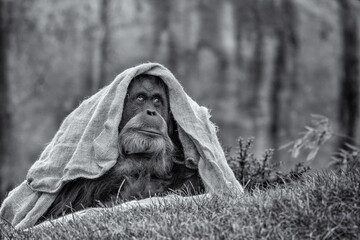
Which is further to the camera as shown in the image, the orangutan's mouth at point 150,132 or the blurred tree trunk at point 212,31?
the blurred tree trunk at point 212,31

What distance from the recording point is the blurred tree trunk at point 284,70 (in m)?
16.2

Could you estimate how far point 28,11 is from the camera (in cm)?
1420

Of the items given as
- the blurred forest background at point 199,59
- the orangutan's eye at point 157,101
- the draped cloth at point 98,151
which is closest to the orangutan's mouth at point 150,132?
the draped cloth at point 98,151

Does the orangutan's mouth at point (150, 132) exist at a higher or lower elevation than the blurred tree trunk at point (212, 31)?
lower

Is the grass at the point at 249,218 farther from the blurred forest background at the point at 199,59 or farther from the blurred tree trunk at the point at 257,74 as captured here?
the blurred tree trunk at the point at 257,74

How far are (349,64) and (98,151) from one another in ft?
39.5

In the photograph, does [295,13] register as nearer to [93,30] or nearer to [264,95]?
[264,95]

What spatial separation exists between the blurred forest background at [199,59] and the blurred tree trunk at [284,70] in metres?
0.03

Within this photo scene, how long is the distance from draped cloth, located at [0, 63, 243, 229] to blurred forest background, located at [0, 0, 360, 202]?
8.77 metres

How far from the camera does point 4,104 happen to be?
13492 millimetres

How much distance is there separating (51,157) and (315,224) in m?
2.03

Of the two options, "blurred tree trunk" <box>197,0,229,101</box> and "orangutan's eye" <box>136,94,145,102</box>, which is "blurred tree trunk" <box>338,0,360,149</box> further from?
"orangutan's eye" <box>136,94,145,102</box>

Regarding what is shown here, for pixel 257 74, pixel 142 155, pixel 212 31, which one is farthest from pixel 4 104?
pixel 142 155

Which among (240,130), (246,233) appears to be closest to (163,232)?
(246,233)
